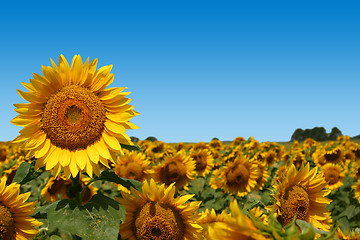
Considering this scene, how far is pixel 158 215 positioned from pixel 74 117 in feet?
3.96

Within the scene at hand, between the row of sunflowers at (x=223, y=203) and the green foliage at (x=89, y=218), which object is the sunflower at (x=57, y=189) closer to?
the row of sunflowers at (x=223, y=203)

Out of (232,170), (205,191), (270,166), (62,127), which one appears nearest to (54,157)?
(62,127)

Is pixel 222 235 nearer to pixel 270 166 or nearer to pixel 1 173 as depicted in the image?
pixel 1 173

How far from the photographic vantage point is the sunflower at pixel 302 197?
3445 mm

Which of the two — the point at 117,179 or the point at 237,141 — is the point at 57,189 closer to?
the point at 117,179

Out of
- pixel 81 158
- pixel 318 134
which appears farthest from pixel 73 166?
pixel 318 134

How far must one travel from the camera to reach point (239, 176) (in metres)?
7.73

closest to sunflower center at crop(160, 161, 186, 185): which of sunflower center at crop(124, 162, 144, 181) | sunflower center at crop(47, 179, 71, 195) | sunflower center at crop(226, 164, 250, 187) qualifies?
sunflower center at crop(124, 162, 144, 181)

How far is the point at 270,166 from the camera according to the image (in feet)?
41.5

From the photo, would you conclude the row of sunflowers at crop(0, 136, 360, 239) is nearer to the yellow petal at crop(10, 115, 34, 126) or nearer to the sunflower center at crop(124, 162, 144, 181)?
the sunflower center at crop(124, 162, 144, 181)

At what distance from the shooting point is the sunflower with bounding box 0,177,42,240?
3.09m

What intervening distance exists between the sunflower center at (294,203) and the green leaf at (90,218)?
1.66 meters

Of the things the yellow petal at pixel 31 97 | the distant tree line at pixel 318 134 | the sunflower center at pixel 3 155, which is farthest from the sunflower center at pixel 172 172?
the distant tree line at pixel 318 134

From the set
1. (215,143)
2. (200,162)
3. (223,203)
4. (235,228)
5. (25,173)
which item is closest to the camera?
(235,228)
